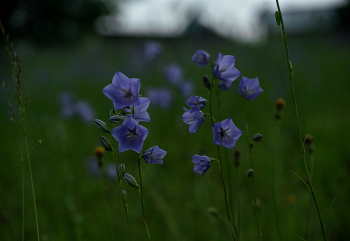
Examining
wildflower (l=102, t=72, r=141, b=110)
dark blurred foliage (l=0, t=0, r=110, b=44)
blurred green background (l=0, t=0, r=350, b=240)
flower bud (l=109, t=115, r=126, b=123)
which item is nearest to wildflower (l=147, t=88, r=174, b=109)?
blurred green background (l=0, t=0, r=350, b=240)

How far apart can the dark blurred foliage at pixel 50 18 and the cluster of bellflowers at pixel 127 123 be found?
1622 centimetres

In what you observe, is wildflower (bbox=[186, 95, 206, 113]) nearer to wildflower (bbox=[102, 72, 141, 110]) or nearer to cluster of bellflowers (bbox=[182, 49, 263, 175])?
cluster of bellflowers (bbox=[182, 49, 263, 175])

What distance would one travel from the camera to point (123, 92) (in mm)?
1053

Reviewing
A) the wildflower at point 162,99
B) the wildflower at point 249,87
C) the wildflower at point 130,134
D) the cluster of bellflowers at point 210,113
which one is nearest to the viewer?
the wildflower at point 130,134

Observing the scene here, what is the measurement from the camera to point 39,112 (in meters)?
5.83

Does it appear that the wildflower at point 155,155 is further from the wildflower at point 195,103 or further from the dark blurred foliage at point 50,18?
the dark blurred foliage at point 50,18

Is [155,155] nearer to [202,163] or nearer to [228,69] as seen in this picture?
[202,163]

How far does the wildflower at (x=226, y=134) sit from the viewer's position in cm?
106

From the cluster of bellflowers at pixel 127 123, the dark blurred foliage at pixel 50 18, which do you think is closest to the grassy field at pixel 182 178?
the cluster of bellflowers at pixel 127 123

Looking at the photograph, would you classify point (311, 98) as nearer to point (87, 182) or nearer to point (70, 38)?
point (87, 182)

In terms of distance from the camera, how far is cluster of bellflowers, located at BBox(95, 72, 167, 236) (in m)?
1.00

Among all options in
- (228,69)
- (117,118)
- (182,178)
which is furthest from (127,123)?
(182,178)

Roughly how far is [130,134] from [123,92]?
6.4 inches

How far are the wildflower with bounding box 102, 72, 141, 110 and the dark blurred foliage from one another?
1618 centimetres
